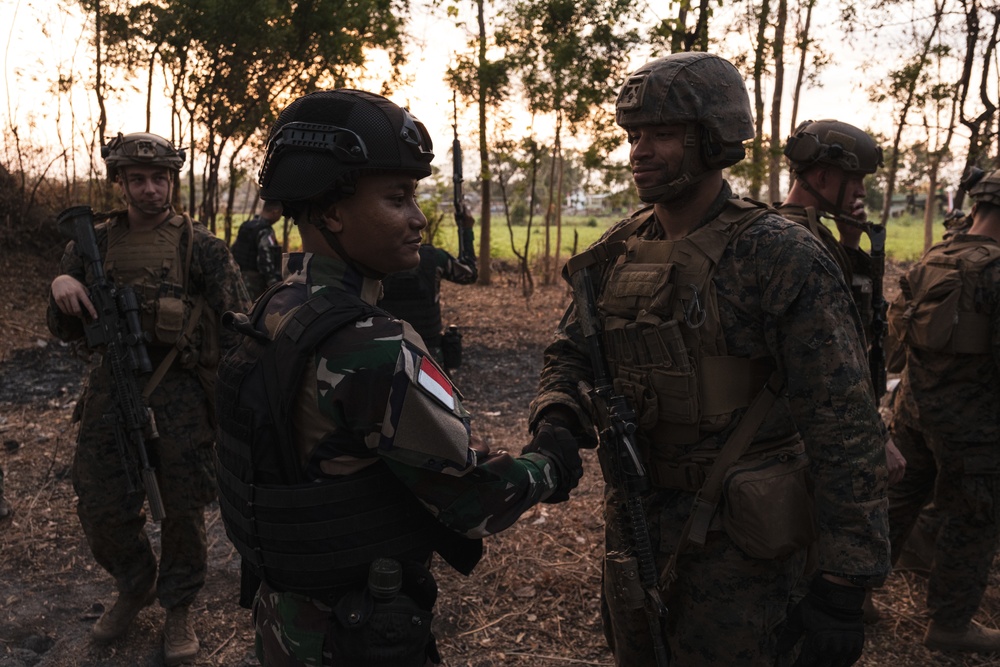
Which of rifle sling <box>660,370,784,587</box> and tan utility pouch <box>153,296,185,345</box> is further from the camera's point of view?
tan utility pouch <box>153,296,185,345</box>

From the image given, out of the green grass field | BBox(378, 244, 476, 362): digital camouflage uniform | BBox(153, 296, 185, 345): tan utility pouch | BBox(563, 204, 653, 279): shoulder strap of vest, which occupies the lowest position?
the green grass field

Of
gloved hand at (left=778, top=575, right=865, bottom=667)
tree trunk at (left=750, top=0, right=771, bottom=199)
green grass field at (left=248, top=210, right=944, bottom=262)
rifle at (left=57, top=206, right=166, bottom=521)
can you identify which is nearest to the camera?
gloved hand at (left=778, top=575, right=865, bottom=667)

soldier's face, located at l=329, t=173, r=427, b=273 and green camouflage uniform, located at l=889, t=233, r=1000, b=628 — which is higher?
soldier's face, located at l=329, t=173, r=427, b=273

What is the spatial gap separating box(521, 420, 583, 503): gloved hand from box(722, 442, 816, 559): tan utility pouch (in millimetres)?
458

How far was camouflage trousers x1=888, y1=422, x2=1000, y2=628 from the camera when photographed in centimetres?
388

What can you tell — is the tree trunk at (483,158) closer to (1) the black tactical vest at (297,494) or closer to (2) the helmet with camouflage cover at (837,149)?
(2) the helmet with camouflage cover at (837,149)

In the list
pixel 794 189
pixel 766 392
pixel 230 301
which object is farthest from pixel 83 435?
pixel 794 189

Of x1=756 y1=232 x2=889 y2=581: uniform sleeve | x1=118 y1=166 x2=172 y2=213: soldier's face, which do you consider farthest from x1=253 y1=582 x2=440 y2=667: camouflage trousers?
x1=118 y1=166 x2=172 y2=213: soldier's face

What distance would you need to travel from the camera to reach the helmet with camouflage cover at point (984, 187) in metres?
3.92

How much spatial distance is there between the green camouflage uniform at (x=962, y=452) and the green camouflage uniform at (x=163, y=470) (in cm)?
356

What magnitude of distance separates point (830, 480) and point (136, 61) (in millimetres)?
10741

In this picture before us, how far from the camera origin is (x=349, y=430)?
179 cm

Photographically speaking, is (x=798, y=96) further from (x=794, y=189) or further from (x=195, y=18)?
(x=794, y=189)

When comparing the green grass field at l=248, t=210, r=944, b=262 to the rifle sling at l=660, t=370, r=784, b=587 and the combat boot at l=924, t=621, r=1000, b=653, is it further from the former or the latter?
the rifle sling at l=660, t=370, r=784, b=587
